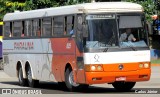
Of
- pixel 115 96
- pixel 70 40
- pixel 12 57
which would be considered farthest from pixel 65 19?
pixel 12 57

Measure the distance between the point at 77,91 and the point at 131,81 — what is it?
189 cm

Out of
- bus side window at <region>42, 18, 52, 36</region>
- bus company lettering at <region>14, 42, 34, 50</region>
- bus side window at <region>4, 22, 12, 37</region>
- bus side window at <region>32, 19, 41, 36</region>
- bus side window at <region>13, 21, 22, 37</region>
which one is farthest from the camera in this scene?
bus side window at <region>4, 22, 12, 37</region>

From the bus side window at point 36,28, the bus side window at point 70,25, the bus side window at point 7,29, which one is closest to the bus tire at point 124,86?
the bus side window at point 70,25

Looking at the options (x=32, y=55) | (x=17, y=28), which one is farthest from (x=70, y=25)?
(x=17, y=28)

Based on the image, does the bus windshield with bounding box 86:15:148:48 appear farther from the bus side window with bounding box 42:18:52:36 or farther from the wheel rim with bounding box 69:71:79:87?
the bus side window with bounding box 42:18:52:36

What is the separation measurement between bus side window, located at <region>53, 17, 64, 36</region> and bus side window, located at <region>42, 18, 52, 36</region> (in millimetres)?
494

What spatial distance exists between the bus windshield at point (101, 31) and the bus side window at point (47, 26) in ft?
10.2

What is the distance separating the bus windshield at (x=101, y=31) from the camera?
19.5 meters

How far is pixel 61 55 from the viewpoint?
21.4 meters

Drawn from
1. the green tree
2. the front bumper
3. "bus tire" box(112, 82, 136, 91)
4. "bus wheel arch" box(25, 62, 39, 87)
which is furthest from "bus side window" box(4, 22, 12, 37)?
the green tree

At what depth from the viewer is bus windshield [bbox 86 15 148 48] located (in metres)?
19.5

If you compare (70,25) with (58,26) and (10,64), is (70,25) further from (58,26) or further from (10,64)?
(10,64)

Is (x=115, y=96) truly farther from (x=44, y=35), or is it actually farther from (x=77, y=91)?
(x=44, y=35)

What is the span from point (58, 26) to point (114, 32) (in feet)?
8.82
